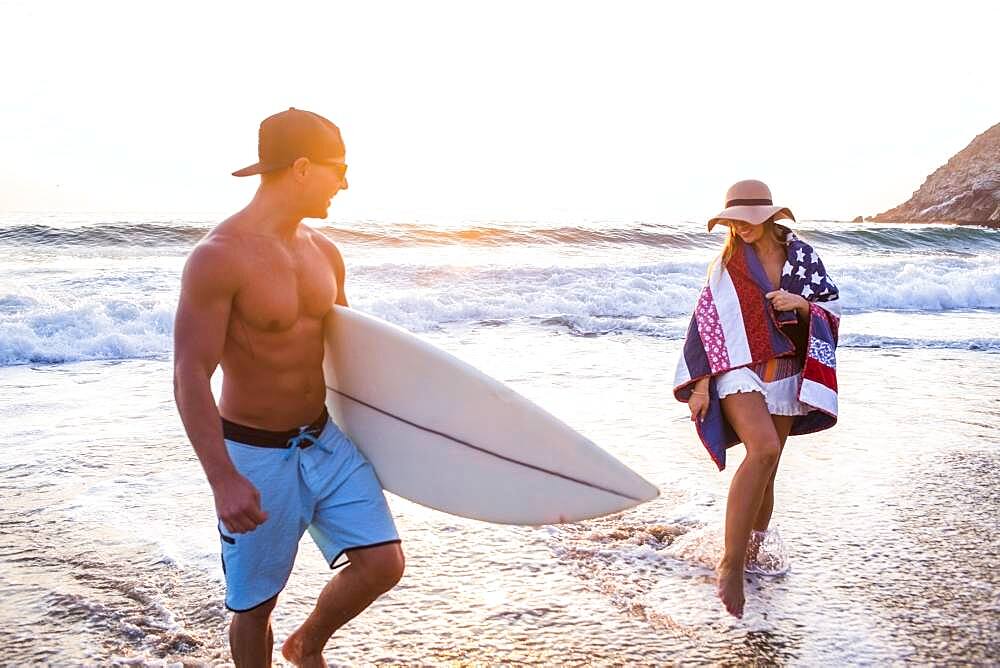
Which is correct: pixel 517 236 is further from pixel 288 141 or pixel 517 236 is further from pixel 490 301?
pixel 288 141

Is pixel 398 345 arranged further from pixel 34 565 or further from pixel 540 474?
pixel 34 565

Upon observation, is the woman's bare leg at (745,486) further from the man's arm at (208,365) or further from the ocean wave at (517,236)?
the ocean wave at (517,236)

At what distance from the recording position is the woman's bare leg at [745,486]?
9.86 feet

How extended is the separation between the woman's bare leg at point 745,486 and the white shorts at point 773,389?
5 centimetres

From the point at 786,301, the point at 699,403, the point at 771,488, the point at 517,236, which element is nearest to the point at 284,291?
the point at 699,403

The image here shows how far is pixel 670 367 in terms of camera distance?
7922 mm

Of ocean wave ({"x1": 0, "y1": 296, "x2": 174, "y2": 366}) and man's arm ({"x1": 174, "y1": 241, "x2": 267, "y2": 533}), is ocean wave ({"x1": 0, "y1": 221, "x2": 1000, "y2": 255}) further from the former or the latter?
man's arm ({"x1": 174, "y1": 241, "x2": 267, "y2": 533})

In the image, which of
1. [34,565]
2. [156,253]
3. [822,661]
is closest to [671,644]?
[822,661]

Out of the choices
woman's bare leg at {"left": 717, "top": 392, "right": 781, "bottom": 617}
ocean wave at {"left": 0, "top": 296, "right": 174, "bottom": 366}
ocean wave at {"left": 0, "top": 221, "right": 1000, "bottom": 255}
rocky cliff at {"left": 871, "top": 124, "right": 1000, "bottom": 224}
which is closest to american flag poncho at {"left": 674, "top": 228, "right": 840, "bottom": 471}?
woman's bare leg at {"left": 717, "top": 392, "right": 781, "bottom": 617}

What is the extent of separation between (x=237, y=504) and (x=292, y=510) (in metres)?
0.27

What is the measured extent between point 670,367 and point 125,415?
483 cm

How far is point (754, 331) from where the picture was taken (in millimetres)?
3201

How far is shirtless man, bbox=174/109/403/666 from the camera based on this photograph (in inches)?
80.2

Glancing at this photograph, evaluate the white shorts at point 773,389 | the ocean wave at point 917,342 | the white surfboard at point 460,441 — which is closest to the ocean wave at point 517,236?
the ocean wave at point 917,342
